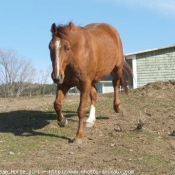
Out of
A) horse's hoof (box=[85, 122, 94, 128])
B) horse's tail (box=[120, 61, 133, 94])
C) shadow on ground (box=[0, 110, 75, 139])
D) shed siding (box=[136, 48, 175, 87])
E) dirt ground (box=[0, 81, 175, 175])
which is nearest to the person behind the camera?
dirt ground (box=[0, 81, 175, 175])

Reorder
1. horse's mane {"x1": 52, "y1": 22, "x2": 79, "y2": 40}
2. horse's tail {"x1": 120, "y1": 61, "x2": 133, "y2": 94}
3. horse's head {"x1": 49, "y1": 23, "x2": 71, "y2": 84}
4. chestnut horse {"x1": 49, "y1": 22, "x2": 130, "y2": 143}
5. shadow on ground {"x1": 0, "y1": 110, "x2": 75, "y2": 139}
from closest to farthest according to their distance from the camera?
horse's head {"x1": 49, "y1": 23, "x2": 71, "y2": 84}
chestnut horse {"x1": 49, "y1": 22, "x2": 130, "y2": 143}
horse's mane {"x1": 52, "y1": 22, "x2": 79, "y2": 40}
shadow on ground {"x1": 0, "y1": 110, "x2": 75, "y2": 139}
horse's tail {"x1": 120, "y1": 61, "x2": 133, "y2": 94}

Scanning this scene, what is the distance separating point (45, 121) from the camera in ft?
27.5

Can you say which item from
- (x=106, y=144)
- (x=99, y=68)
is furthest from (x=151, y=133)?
(x=99, y=68)

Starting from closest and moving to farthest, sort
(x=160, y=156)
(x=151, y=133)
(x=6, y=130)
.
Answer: (x=160, y=156) → (x=151, y=133) → (x=6, y=130)

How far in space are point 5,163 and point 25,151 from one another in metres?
0.75

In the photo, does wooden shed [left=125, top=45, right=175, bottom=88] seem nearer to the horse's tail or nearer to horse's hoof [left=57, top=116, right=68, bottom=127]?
the horse's tail

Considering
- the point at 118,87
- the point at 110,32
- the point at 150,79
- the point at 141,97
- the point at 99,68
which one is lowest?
the point at 150,79

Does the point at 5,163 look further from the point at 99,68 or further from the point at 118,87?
the point at 118,87

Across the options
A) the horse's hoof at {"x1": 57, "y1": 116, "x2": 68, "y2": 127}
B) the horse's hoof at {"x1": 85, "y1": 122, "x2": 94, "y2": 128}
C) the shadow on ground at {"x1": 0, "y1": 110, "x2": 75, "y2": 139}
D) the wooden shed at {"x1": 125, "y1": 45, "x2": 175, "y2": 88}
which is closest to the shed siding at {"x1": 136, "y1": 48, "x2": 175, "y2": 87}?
the wooden shed at {"x1": 125, "y1": 45, "x2": 175, "y2": 88}

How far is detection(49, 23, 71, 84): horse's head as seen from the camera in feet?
20.2

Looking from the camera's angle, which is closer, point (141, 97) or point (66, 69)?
point (66, 69)

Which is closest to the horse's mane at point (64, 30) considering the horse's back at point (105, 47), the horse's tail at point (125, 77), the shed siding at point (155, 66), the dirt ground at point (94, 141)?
the horse's back at point (105, 47)

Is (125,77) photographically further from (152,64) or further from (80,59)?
(152,64)

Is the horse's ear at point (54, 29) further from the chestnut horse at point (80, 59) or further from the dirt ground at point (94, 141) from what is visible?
the dirt ground at point (94, 141)
